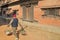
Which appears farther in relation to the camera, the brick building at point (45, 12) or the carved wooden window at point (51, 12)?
the carved wooden window at point (51, 12)

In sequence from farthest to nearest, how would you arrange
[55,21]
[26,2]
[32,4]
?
[26,2] → [32,4] → [55,21]

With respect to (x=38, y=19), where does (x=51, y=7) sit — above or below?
above

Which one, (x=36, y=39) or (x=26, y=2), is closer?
(x=36, y=39)

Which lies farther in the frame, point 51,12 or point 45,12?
point 45,12

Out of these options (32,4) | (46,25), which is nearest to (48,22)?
(46,25)

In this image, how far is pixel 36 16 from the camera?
1955 centimetres

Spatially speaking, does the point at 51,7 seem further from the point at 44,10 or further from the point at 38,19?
the point at 38,19

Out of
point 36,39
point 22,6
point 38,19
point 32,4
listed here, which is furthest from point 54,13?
point 22,6

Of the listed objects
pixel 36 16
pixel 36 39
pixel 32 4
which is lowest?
pixel 36 39

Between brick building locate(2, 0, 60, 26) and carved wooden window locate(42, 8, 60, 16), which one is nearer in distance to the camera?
brick building locate(2, 0, 60, 26)

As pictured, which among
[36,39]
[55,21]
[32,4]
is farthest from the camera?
[32,4]

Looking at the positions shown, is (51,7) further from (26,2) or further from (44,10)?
(26,2)

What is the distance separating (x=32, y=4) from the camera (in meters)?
20.4

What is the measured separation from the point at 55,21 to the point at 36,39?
4.99 m
